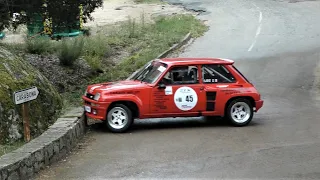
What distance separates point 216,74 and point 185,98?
2.88 ft

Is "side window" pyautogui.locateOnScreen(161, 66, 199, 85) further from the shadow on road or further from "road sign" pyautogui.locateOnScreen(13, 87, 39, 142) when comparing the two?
"road sign" pyautogui.locateOnScreen(13, 87, 39, 142)

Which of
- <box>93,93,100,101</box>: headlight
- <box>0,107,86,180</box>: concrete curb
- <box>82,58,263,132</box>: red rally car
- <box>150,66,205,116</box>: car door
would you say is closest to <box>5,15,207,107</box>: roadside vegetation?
<box>93,93,100,101</box>: headlight

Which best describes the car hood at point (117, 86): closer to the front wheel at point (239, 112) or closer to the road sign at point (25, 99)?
the front wheel at point (239, 112)

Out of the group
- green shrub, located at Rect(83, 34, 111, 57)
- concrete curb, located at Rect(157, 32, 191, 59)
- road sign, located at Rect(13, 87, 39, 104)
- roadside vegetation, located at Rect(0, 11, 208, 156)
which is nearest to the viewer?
road sign, located at Rect(13, 87, 39, 104)

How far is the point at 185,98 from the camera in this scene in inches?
454

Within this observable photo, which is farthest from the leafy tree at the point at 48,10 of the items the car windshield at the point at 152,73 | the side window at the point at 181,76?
the side window at the point at 181,76

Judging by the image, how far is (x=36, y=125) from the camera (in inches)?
395

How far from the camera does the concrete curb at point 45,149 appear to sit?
736 centimetres

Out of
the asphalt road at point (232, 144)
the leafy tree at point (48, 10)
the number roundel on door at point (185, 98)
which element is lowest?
the asphalt road at point (232, 144)

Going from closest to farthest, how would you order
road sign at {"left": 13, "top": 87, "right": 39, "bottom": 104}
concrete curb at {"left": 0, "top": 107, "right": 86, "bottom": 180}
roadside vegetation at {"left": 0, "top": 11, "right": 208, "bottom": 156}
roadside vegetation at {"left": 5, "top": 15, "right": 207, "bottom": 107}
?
1. concrete curb at {"left": 0, "top": 107, "right": 86, "bottom": 180}
2. road sign at {"left": 13, "top": 87, "right": 39, "bottom": 104}
3. roadside vegetation at {"left": 0, "top": 11, "right": 208, "bottom": 156}
4. roadside vegetation at {"left": 5, "top": 15, "right": 207, "bottom": 107}

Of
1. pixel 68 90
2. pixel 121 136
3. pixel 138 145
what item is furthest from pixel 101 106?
pixel 68 90

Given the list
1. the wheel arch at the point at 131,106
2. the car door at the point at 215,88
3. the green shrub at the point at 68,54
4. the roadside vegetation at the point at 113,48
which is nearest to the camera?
the wheel arch at the point at 131,106

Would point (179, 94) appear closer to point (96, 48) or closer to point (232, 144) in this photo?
point (232, 144)

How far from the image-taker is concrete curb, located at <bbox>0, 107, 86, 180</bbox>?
736cm
